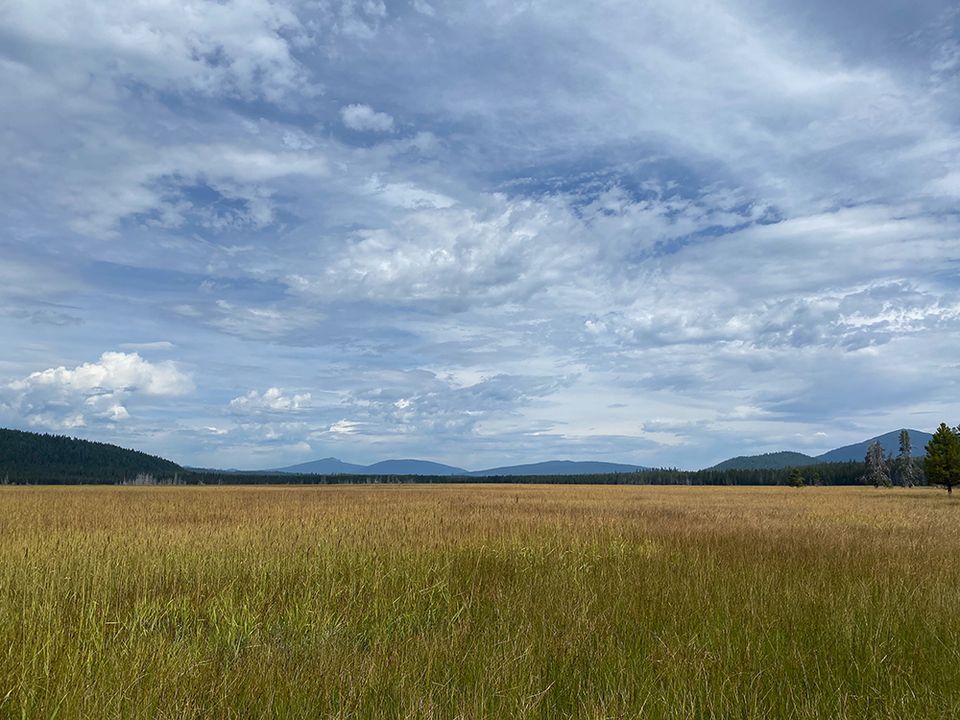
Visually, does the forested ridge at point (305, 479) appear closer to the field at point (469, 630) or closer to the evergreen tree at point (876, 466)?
the evergreen tree at point (876, 466)

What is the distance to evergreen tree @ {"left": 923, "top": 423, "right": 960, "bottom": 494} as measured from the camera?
48.4 meters

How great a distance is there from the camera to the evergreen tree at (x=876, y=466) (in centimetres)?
9825

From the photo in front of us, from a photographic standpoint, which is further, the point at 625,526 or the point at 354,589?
the point at 625,526

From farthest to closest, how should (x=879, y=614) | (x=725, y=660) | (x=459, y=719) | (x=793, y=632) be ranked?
(x=879, y=614)
(x=793, y=632)
(x=725, y=660)
(x=459, y=719)

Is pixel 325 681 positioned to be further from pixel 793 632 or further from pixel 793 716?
pixel 793 632

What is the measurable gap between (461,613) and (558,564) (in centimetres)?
359

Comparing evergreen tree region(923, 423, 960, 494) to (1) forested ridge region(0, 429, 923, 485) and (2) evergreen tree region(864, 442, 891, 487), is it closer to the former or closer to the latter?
(1) forested ridge region(0, 429, 923, 485)

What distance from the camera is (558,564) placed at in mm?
10148

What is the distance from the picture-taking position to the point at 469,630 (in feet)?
20.2

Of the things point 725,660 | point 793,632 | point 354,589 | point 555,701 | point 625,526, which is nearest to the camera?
point 555,701

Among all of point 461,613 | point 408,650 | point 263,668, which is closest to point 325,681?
point 263,668

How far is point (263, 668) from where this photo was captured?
465 cm

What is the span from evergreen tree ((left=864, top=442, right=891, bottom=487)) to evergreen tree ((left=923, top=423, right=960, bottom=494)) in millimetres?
54270

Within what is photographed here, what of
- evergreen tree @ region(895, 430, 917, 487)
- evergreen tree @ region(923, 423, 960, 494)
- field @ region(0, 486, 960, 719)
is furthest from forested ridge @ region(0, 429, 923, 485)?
field @ region(0, 486, 960, 719)
